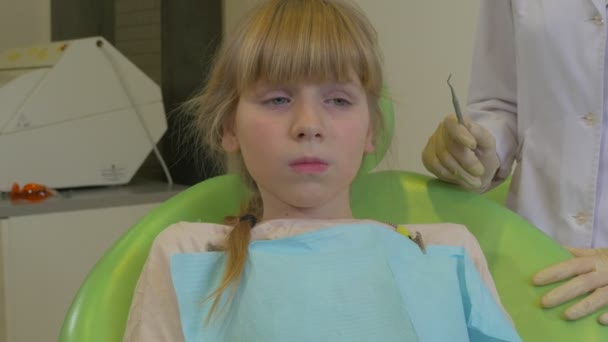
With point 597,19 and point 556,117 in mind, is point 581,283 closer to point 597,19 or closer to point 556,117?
point 556,117

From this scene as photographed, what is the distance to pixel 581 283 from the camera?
97 centimetres

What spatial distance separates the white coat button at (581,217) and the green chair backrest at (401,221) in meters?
0.08

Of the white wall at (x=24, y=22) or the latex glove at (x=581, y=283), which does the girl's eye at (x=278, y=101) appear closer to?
the latex glove at (x=581, y=283)

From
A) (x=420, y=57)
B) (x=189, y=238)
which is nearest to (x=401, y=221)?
(x=189, y=238)

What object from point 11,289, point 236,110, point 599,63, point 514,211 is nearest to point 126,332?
point 236,110

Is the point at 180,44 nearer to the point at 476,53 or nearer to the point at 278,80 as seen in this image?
the point at 476,53

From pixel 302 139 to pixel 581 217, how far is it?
49 centimetres

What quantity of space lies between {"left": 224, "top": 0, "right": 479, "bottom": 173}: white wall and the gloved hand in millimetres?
578

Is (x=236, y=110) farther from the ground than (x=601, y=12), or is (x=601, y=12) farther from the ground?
(x=601, y=12)

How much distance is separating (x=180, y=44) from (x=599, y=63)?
1720mm

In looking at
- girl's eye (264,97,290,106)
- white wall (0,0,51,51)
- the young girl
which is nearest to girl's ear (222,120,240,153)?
the young girl

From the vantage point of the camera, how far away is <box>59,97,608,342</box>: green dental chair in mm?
966

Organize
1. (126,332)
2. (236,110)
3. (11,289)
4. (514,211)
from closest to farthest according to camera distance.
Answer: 1. (126,332)
2. (236,110)
3. (514,211)
4. (11,289)

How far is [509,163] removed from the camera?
121 centimetres
